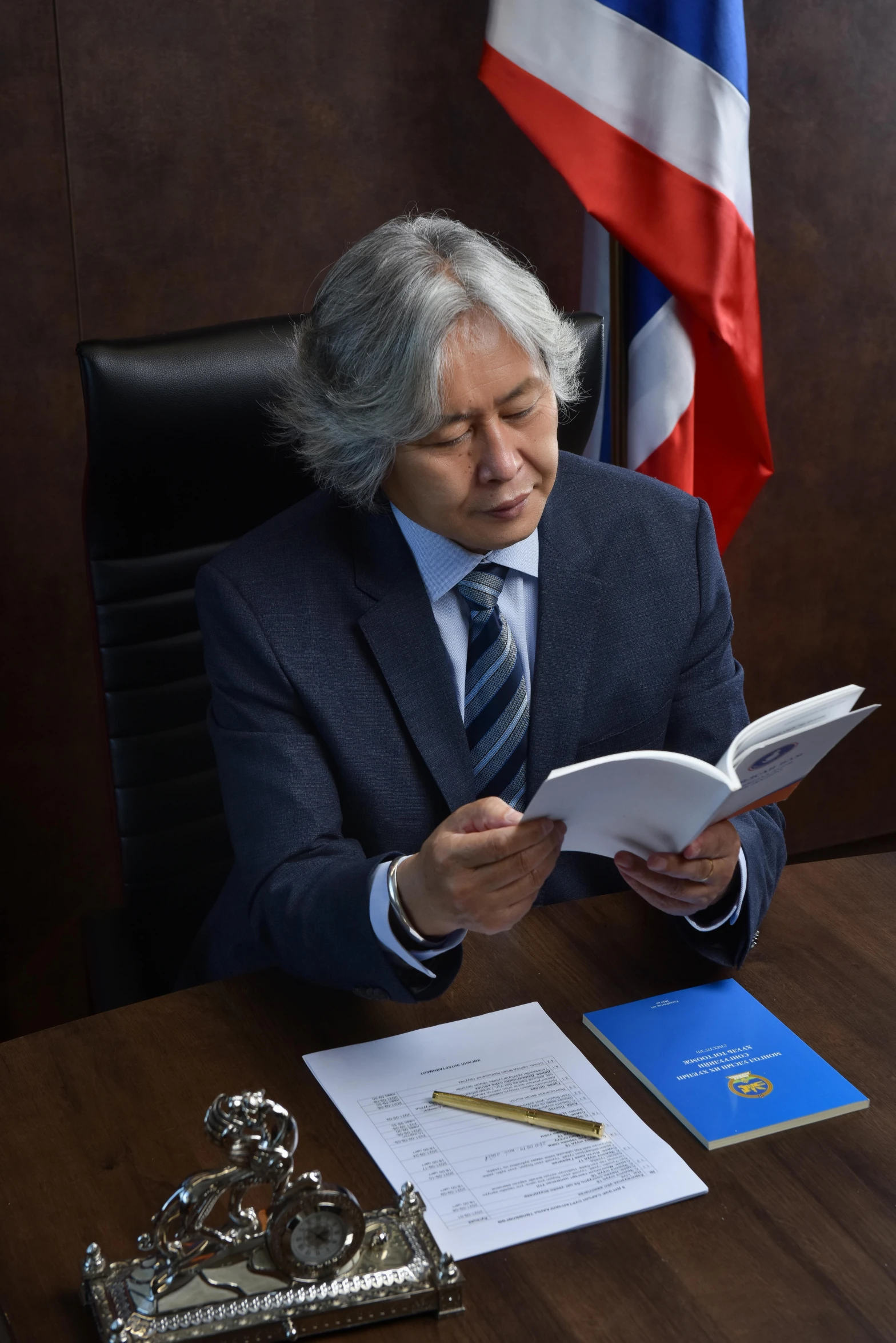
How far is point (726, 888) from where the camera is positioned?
4.38 feet

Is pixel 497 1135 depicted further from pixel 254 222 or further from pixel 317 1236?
pixel 254 222

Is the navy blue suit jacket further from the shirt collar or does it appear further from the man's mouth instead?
the man's mouth

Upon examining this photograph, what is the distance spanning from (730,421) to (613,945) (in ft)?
4.45

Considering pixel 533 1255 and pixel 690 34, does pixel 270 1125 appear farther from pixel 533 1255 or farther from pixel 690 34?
pixel 690 34

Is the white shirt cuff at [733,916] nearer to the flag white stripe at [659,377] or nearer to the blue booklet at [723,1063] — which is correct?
the blue booklet at [723,1063]

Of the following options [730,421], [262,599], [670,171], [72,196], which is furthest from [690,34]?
[262,599]

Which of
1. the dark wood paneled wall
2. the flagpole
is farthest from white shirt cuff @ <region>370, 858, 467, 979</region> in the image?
the dark wood paneled wall

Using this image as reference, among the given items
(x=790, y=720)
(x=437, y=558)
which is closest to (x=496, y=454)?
(x=437, y=558)

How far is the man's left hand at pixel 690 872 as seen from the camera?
49.3 inches

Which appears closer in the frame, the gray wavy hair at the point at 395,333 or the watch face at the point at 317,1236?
the watch face at the point at 317,1236

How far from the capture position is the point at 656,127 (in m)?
2.23

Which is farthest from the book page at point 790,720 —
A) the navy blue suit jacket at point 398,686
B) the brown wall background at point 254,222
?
the brown wall background at point 254,222

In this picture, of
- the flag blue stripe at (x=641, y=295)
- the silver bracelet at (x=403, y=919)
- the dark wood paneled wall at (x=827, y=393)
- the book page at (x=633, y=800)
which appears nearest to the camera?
the book page at (x=633, y=800)

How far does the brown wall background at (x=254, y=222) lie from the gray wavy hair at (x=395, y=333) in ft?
3.00
